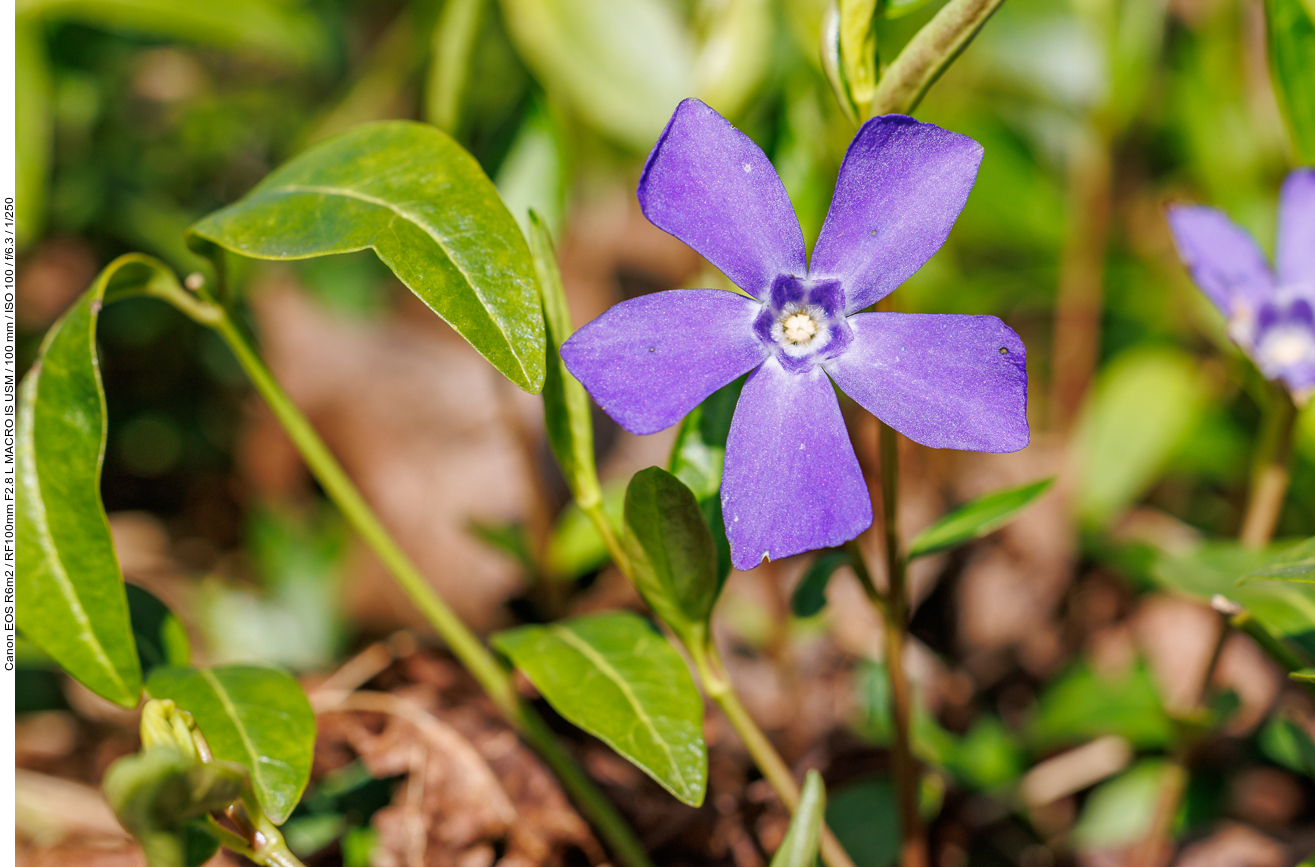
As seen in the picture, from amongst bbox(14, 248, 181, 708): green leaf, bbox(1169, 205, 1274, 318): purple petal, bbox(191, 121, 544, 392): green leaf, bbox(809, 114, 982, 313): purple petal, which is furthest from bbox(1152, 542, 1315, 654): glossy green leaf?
bbox(14, 248, 181, 708): green leaf

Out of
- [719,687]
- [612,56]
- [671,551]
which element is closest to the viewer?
[671,551]

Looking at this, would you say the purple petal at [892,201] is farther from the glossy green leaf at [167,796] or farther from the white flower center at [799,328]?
the glossy green leaf at [167,796]

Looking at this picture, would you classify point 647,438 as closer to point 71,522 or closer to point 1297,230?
point 1297,230

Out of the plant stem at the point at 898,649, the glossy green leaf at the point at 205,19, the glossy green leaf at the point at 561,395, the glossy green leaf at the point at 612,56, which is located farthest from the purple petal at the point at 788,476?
the glossy green leaf at the point at 205,19

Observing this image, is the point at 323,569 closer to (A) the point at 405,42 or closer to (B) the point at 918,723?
(B) the point at 918,723

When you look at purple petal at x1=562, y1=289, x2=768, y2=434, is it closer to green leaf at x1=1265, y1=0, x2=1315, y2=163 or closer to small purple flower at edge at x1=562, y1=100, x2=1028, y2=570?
small purple flower at edge at x1=562, y1=100, x2=1028, y2=570

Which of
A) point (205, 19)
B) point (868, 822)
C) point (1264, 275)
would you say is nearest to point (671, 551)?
point (868, 822)

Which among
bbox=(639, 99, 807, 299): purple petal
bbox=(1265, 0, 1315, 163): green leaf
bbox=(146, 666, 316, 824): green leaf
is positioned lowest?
bbox=(146, 666, 316, 824): green leaf
